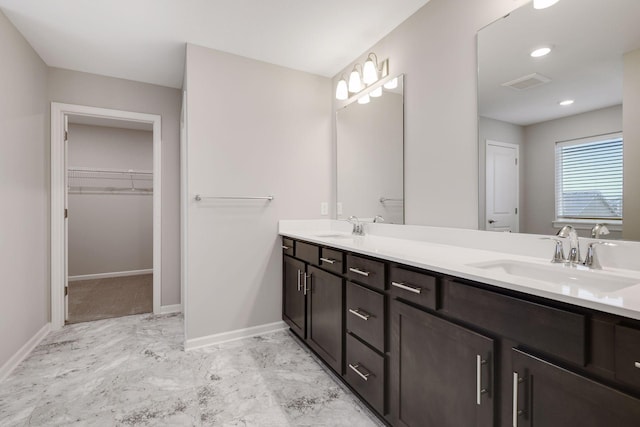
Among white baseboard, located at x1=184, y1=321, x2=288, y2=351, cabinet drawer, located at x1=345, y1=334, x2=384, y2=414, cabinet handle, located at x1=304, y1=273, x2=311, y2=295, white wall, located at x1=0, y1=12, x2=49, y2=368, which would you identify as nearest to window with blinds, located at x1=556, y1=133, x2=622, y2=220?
cabinet drawer, located at x1=345, y1=334, x2=384, y2=414

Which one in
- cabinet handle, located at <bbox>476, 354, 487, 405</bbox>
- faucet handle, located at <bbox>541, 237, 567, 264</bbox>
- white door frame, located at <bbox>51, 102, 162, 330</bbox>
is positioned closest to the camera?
cabinet handle, located at <bbox>476, 354, 487, 405</bbox>

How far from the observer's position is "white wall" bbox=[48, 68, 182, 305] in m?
3.10

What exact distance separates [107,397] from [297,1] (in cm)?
263

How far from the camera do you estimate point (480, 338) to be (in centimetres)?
104

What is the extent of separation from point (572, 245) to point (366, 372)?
1.08 metres

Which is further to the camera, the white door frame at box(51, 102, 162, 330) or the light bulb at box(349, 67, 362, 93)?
the white door frame at box(51, 102, 162, 330)

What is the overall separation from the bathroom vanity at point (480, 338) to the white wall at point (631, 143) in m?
0.22

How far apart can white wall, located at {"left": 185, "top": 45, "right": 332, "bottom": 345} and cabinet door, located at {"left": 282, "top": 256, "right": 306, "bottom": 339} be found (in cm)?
12

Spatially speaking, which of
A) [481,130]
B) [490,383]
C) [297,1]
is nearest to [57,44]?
[297,1]

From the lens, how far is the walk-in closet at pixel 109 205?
4.62 metres

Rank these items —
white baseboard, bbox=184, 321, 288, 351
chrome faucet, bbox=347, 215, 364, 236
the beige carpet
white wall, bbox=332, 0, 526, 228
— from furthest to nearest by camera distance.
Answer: the beige carpet < chrome faucet, bbox=347, 215, 364, 236 < white baseboard, bbox=184, 321, 288, 351 < white wall, bbox=332, 0, 526, 228

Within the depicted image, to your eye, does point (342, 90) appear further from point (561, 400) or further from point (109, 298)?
point (109, 298)

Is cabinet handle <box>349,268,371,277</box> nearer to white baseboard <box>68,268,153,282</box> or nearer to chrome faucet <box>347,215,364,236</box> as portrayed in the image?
chrome faucet <box>347,215,364,236</box>

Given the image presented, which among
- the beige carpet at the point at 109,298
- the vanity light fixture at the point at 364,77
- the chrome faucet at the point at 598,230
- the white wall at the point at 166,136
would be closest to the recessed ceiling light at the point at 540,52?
the chrome faucet at the point at 598,230
